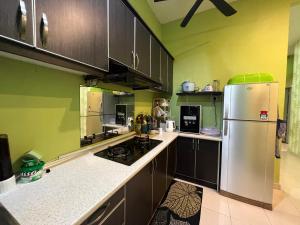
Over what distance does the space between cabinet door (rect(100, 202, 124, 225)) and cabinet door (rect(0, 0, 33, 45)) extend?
0.99m

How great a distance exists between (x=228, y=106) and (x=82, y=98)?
6.11 feet

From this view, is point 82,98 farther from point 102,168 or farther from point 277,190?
point 277,190

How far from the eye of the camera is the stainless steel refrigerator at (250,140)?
180cm

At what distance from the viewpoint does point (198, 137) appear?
231cm

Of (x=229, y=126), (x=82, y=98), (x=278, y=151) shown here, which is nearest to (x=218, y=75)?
(x=229, y=126)

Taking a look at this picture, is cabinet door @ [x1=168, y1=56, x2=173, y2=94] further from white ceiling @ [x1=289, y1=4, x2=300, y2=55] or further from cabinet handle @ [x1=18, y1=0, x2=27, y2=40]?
cabinet handle @ [x1=18, y1=0, x2=27, y2=40]

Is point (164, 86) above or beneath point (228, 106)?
above

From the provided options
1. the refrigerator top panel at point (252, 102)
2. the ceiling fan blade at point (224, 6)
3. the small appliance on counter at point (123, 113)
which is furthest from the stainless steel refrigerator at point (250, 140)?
the small appliance on counter at point (123, 113)

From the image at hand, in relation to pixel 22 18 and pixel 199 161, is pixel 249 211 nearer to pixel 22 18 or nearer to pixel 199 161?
pixel 199 161

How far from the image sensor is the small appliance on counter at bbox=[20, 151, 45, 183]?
2.77ft

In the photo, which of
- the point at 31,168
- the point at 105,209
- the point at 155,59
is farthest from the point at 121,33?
the point at 105,209

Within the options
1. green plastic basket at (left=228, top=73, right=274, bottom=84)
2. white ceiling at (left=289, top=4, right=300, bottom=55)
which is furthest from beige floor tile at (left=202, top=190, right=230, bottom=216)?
white ceiling at (left=289, top=4, right=300, bottom=55)

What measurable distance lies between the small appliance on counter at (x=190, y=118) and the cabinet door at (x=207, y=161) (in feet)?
1.16

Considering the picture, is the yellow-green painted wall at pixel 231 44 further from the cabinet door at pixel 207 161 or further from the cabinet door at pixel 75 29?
the cabinet door at pixel 75 29
